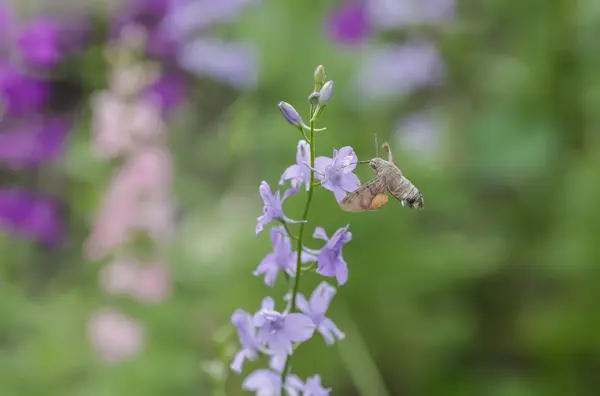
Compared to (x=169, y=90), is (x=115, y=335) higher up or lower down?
lower down

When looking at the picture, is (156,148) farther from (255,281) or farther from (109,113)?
(255,281)

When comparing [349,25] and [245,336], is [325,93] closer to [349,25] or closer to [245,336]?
[245,336]

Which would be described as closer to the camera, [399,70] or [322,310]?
[322,310]

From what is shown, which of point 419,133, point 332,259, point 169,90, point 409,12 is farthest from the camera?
point 409,12

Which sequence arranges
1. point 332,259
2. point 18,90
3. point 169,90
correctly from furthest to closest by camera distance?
point 169,90 → point 18,90 → point 332,259

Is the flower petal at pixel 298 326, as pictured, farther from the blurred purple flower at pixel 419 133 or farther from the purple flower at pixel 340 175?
the blurred purple flower at pixel 419 133

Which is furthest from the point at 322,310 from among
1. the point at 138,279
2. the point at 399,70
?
the point at 399,70
